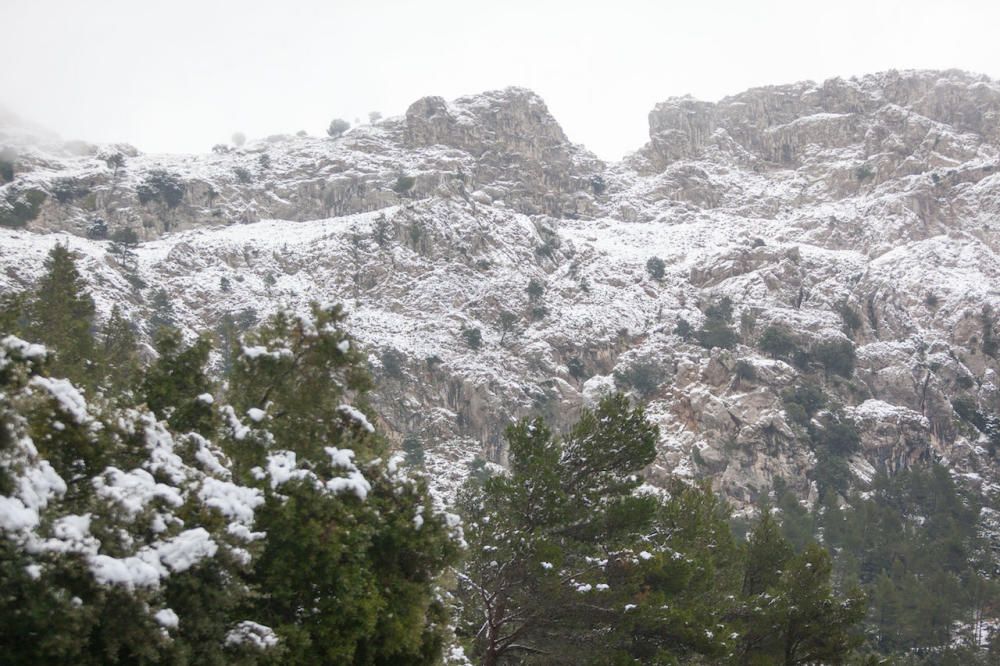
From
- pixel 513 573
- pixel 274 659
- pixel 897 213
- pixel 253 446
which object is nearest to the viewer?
pixel 274 659

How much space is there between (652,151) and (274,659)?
14691 centimetres

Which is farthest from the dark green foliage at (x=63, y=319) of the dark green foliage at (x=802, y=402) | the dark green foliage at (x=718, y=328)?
the dark green foliage at (x=718, y=328)

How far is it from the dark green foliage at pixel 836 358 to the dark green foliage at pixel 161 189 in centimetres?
8327

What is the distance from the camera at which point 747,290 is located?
103m

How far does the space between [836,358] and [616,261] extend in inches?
1236

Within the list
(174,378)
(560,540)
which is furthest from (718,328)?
(174,378)

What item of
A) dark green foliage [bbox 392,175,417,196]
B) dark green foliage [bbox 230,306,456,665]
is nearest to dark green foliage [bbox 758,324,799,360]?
dark green foliage [bbox 392,175,417,196]

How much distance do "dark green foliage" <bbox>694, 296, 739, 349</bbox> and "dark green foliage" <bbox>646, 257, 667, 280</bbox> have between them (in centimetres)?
968

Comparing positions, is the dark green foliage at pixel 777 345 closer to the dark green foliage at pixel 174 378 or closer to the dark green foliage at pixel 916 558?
the dark green foliage at pixel 916 558

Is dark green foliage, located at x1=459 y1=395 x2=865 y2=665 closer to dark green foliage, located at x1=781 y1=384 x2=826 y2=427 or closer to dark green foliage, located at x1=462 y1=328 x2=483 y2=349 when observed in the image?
dark green foliage, located at x1=781 y1=384 x2=826 y2=427

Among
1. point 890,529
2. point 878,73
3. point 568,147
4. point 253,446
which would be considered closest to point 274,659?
point 253,446

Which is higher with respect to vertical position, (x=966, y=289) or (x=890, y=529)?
(x=966, y=289)

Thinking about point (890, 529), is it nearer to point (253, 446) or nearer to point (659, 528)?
point (659, 528)

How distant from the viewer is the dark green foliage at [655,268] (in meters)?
109
